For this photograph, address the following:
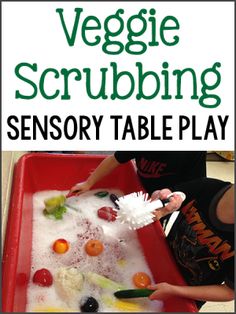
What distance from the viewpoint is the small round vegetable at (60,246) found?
0.97 meters

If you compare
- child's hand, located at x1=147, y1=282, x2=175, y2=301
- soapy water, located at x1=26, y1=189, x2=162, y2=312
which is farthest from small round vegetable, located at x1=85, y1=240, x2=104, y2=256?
child's hand, located at x1=147, y1=282, x2=175, y2=301

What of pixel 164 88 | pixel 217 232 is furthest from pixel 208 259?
pixel 164 88

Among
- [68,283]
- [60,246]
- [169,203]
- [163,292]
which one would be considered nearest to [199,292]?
[163,292]

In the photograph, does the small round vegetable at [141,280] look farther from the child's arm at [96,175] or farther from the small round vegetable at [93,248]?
the child's arm at [96,175]

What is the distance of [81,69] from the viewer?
69 cm

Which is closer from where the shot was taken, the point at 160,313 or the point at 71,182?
the point at 160,313

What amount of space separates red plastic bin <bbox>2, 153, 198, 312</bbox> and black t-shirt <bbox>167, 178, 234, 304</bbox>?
0.04 metres

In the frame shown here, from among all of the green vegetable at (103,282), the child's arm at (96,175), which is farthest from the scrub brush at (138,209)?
the child's arm at (96,175)

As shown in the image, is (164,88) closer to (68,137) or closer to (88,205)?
(68,137)

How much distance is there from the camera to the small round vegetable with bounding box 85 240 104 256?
38.2 inches

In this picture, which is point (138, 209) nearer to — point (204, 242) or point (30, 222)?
point (204, 242)

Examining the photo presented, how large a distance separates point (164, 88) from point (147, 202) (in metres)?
0.26

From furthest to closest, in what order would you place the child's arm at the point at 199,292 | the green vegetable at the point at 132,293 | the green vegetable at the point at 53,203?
the green vegetable at the point at 53,203 < the green vegetable at the point at 132,293 < the child's arm at the point at 199,292

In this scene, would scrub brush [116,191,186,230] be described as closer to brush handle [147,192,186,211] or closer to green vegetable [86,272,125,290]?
brush handle [147,192,186,211]
